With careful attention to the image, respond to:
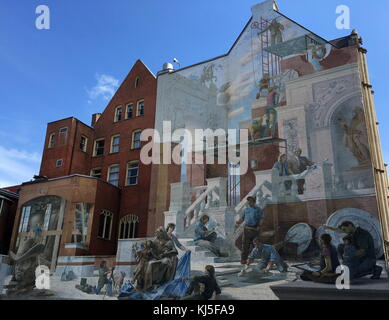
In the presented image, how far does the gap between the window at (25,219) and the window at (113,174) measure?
610 cm

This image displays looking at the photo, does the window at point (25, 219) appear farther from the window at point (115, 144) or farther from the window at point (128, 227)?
the window at point (115, 144)

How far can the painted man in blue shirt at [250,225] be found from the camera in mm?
21297

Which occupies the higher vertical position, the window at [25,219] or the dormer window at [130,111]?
the dormer window at [130,111]

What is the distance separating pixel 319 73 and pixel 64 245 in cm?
1845

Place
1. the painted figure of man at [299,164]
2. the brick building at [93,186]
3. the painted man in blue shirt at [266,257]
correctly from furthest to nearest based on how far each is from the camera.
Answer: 1. the brick building at [93,186]
2. the painted figure of man at [299,164]
3. the painted man in blue shirt at [266,257]

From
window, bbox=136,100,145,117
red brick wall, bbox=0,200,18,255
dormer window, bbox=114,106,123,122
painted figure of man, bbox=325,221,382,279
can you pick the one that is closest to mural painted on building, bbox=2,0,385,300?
painted figure of man, bbox=325,221,382,279

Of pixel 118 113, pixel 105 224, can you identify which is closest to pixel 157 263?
pixel 105 224

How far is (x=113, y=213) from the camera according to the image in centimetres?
2859

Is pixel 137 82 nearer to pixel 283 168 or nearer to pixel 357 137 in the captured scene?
pixel 283 168

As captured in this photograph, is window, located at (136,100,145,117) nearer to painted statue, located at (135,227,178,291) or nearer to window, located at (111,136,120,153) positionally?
window, located at (111,136,120,153)

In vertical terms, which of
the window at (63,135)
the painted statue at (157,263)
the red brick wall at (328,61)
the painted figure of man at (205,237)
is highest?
→ the red brick wall at (328,61)

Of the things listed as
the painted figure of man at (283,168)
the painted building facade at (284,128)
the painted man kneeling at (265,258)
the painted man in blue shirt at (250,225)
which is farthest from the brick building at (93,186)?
the painted figure of man at (283,168)

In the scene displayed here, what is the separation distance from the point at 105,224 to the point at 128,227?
164 centimetres
